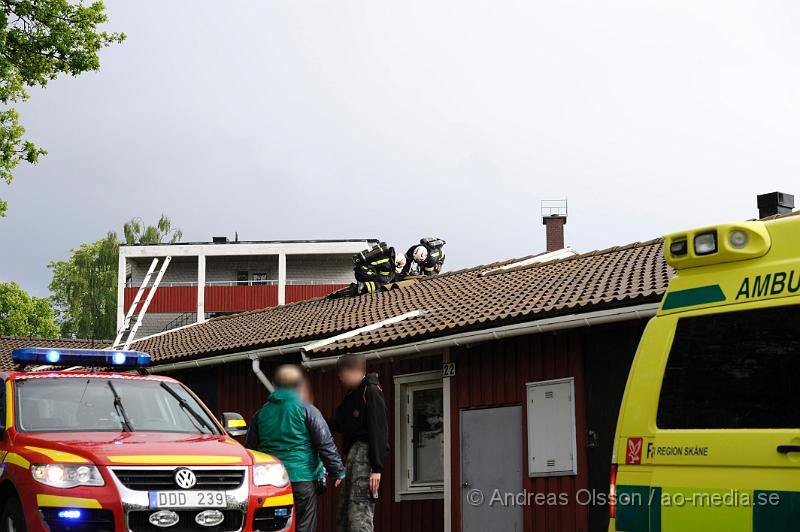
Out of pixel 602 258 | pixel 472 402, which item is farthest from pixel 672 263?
pixel 602 258

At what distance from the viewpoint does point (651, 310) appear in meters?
11.4

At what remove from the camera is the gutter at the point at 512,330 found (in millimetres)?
11594

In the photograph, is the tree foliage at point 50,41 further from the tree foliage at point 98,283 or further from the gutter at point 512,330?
the tree foliage at point 98,283

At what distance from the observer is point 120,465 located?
790 cm

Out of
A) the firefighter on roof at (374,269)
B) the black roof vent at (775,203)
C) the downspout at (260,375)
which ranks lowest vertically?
the downspout at (260,375)

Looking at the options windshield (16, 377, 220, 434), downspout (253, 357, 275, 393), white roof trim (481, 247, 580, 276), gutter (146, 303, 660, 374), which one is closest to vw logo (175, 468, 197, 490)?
windshield (16, 377, 220, 434)

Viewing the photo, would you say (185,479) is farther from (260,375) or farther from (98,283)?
(98,283)

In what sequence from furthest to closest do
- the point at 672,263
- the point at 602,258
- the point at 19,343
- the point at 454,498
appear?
the point at 19,343 → the point at 602,258 → the point at 454,498 → the point at 672,263

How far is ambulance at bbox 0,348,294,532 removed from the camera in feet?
25.4

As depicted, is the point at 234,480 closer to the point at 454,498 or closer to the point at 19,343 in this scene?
the point at 454,498

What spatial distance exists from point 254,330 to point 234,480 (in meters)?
12.3

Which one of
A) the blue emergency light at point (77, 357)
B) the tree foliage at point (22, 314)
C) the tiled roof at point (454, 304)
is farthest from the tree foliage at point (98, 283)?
the blue emergency light at point (77, 357)

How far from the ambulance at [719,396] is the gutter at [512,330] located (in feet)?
18.3

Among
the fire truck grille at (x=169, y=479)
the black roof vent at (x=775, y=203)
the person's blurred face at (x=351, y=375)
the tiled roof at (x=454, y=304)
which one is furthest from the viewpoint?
the black roof vent at (x=775, y=203)
